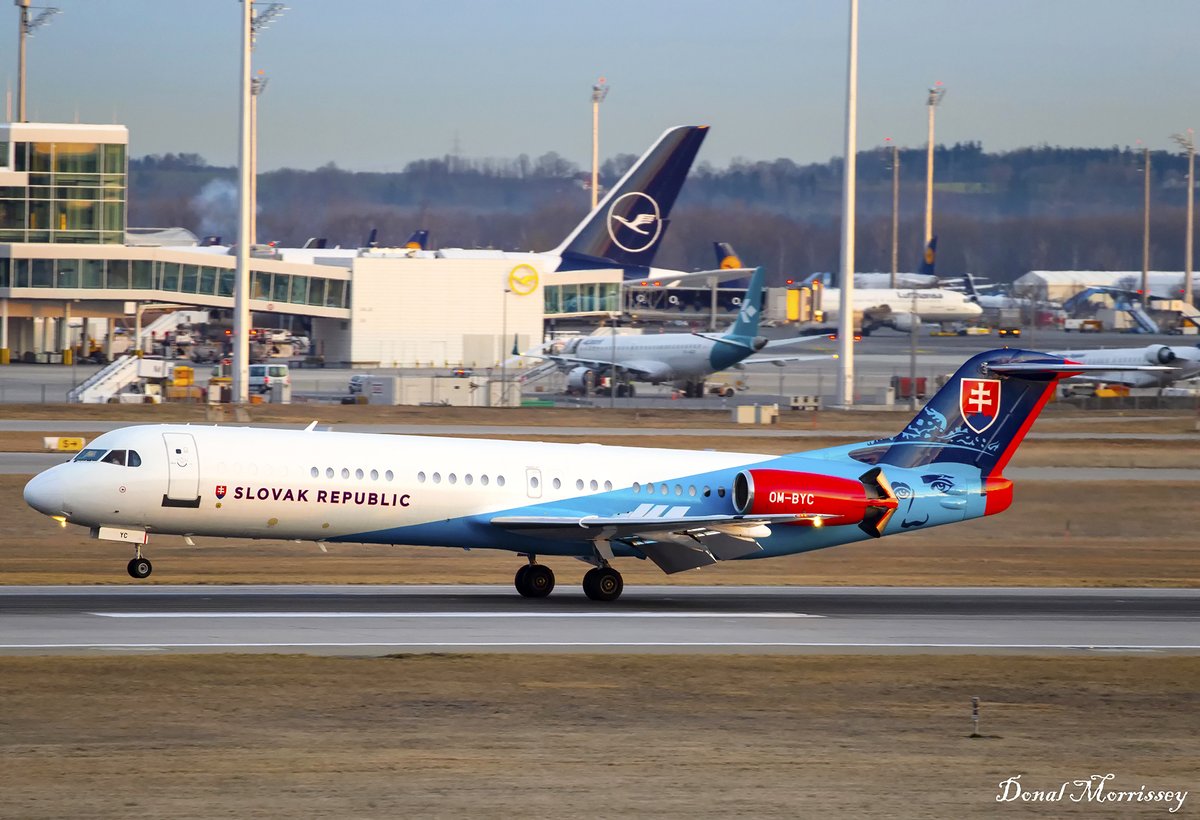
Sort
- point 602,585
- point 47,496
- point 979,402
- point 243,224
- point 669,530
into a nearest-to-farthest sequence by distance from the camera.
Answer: point 47,496 < point 669,530 < point 602,585 < point 979,402 < point 243,224

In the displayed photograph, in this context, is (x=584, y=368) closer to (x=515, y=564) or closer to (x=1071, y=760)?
(x=515, y=564)

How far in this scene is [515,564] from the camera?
141 ft

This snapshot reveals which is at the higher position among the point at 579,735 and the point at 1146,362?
the point at 1146,362

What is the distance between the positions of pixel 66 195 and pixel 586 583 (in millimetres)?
86099

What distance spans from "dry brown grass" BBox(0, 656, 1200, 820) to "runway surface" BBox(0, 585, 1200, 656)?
1.68 m

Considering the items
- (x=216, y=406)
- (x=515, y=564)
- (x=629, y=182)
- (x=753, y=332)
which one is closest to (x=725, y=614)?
(x=515, y=564)

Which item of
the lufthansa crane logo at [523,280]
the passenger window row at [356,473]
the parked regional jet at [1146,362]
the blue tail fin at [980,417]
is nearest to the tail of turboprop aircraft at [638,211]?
the lufthansa crane logo at [523,280]

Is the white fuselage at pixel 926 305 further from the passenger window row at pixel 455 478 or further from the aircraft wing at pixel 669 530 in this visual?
the passenger window row at pixel 455 478

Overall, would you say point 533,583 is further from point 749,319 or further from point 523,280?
point 523,280

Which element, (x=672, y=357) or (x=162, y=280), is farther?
(x=162, y=280)

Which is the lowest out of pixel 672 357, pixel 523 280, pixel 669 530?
pixel 669 530

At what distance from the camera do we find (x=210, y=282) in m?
118

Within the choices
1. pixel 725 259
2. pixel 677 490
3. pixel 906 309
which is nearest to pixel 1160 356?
pixel 677 490

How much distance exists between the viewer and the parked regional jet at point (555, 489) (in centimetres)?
3062
